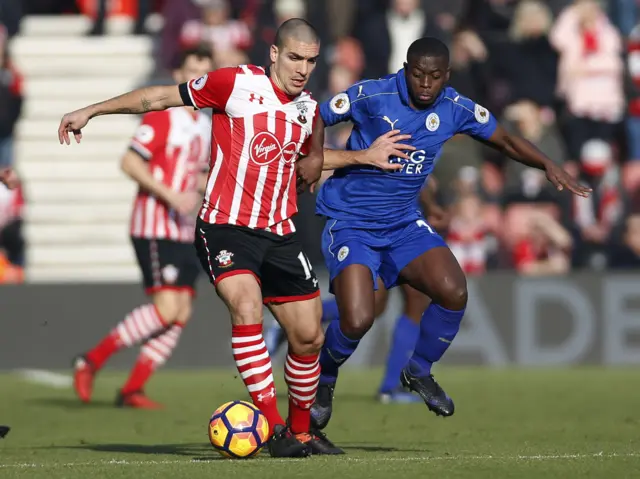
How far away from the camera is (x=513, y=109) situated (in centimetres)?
1636

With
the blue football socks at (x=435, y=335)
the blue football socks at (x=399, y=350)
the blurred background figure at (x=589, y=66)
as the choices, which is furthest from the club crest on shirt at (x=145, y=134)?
the blurred background figure at (x=589, y=66)

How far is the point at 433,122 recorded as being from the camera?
852 centimetres

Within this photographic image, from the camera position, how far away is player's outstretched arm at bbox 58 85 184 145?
7688 millimetres

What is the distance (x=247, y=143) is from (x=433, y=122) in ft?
4.07

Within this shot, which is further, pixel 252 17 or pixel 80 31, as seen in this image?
pixel 80 31

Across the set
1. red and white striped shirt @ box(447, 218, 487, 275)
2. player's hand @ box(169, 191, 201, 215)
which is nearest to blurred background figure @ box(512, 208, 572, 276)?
red and white striped shirt @ box(447, 218, 487, 275)

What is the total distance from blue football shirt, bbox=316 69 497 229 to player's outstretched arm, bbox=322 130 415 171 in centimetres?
13

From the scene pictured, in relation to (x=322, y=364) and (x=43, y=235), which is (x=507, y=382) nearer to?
(x=322, y=364)

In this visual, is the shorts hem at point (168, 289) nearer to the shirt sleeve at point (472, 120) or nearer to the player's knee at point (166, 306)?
the player's knee at point (166, 306)

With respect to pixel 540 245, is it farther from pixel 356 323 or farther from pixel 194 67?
pixel 356 323

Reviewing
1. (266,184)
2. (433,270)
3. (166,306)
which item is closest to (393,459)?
(433,270)

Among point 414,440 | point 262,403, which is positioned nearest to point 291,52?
point 262,403

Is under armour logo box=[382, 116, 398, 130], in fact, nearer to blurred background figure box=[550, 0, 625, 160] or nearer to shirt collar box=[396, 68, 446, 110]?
shirt collar box=[396, 68, 446, 110]

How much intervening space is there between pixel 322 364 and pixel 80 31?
442 inches
